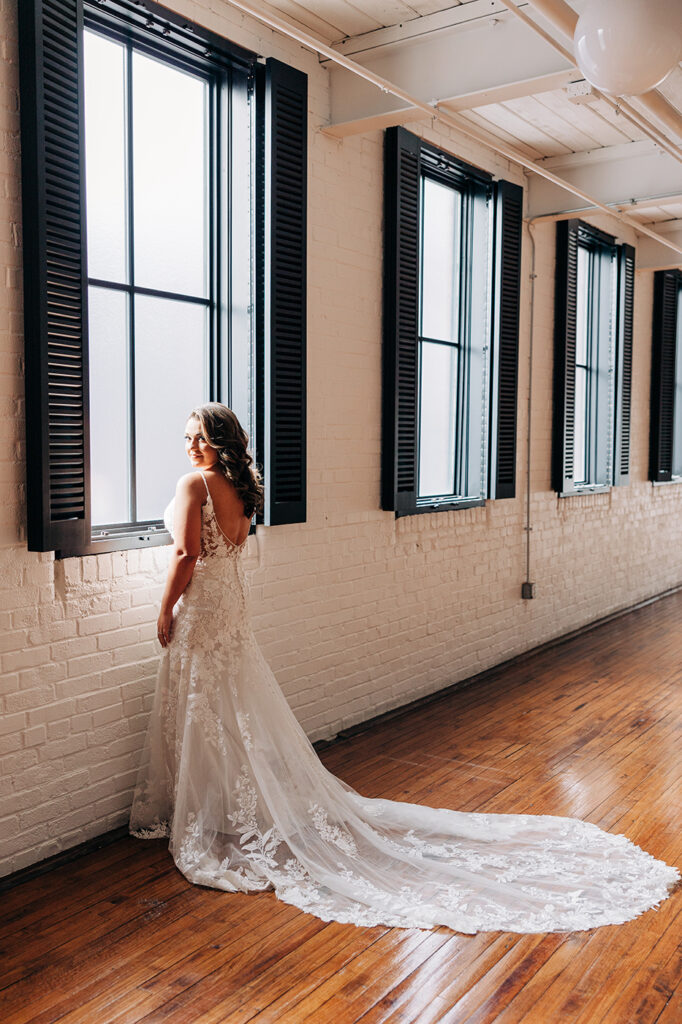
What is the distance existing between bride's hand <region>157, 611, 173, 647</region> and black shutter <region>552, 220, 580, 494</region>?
4228 mm

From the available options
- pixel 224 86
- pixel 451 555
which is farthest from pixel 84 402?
pixel 451 555

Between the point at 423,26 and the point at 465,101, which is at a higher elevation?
the point at 423,26

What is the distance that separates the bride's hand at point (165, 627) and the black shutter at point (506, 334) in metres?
3.18

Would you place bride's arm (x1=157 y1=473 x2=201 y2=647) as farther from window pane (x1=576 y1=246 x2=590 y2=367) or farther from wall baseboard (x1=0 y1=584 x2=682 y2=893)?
window pane (x1=576 y1=246 x2=590 y2=367)

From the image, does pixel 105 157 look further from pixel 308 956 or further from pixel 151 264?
pixel 308 956

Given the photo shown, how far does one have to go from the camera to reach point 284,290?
4.16 meters

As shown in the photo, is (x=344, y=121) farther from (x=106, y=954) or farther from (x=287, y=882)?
(x=106, y=954)

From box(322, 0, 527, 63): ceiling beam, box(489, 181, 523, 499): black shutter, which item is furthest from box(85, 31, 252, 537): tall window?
box(489, 181, 523, 499): black shutter

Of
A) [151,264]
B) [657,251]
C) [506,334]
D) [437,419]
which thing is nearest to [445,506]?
[437,419]

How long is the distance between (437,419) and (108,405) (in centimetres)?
280

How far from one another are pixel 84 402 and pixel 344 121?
2.11 metres

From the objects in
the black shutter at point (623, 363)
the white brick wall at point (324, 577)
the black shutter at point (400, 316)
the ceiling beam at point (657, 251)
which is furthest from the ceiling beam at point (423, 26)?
the ceiling beam at point (657, 251)

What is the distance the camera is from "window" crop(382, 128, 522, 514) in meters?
5.02

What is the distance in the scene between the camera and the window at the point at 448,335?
502 centimetres
